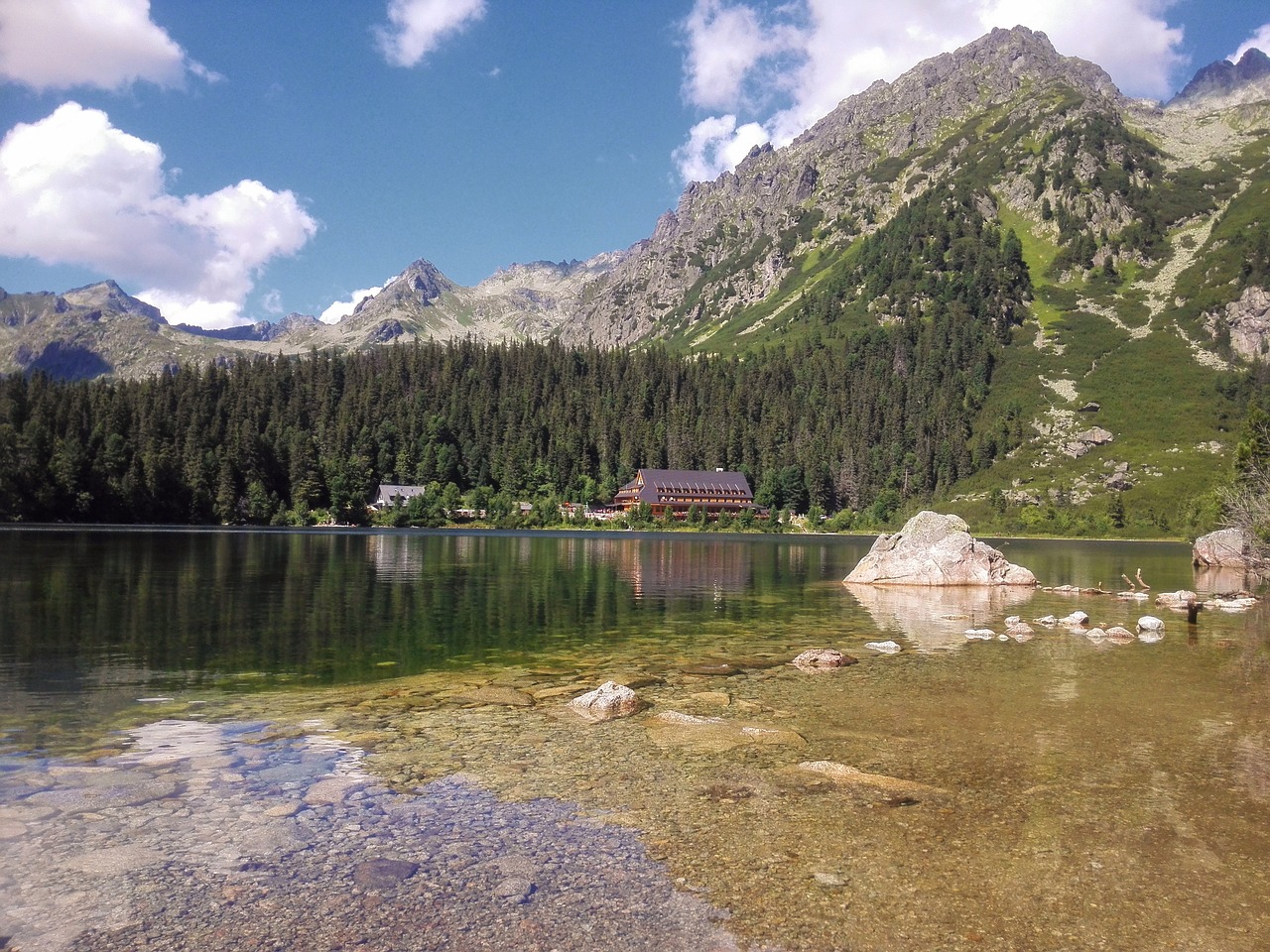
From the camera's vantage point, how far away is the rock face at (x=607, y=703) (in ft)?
63.2

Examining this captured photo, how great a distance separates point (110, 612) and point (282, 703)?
22.6 m

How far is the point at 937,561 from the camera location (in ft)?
201

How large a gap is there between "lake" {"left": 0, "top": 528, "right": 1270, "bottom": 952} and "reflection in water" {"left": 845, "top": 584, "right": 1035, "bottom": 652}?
376cm

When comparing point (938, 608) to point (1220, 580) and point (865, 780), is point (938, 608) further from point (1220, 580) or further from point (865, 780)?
point (1220, 580)

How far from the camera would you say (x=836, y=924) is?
357 inches

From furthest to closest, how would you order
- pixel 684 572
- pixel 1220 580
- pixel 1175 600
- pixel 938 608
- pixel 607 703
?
pixel 684 572
pixel 1220 580
pixel 1175 600
pixel 938 608
pixel 607 703

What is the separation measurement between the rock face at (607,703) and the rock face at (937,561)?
4615cm

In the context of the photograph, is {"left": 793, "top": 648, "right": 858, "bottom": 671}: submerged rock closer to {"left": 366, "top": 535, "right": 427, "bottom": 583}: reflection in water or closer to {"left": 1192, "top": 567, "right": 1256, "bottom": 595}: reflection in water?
{"left": 366, "top": 535, "right": 427, "bottom": 583}: reflection in water

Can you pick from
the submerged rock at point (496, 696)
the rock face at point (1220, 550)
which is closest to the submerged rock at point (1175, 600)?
the rock face at point (1220, 550)

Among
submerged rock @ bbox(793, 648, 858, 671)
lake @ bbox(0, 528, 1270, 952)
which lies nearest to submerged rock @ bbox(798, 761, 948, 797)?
lake @ bbox(0, 528, 1270, 952)

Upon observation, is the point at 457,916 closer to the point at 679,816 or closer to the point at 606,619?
the point at 679,816

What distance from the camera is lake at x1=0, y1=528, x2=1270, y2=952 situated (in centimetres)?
919


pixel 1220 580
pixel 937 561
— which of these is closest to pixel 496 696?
pixel 937 561

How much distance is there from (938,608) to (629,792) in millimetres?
37648
